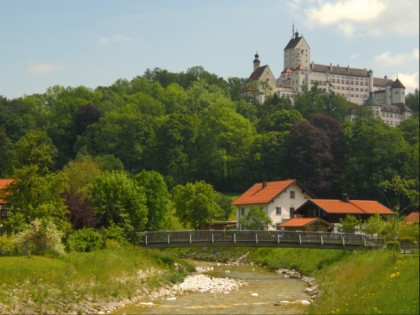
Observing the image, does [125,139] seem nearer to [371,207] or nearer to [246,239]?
[371,207]

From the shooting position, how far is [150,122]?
116 metres

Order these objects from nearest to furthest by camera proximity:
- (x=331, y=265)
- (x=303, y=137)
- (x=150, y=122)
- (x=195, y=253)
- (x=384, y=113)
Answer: (x=331, y=265), (x=195, y=253), (x=303, y=137), (x=150, y=122), (x=384, y=113)

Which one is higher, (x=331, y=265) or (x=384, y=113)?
(x=384, y=113)

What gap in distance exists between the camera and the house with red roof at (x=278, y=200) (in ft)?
245

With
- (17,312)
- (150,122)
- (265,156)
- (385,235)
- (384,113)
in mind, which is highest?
(384,113)

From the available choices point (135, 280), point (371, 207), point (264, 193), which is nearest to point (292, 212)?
point (264, 193)

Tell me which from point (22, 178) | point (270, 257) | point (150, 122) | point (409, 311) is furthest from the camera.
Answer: point (150, 122)

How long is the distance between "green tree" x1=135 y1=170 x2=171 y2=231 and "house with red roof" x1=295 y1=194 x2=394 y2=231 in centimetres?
1923

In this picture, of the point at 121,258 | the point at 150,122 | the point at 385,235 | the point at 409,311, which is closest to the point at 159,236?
the point at 121,258

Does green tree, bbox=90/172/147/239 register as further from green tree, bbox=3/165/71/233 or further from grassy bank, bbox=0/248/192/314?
green tree, bbox=3/165/71/233

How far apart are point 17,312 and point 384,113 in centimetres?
17620

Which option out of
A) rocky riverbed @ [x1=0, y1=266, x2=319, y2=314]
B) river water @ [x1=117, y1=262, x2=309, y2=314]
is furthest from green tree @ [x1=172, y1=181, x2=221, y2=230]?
river water @ [x1=117, y1=262, x2=309, y2=314]

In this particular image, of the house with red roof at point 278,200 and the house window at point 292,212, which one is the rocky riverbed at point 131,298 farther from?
the house with red roof at point 278,200

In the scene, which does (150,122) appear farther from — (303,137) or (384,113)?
(384,113)
